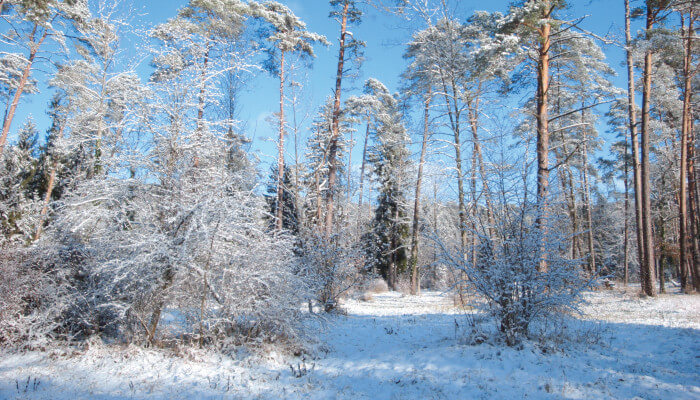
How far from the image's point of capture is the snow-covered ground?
4898 millimetres

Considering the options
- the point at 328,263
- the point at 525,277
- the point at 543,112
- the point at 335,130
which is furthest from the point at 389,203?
the point at 525,277

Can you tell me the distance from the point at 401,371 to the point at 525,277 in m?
2.63

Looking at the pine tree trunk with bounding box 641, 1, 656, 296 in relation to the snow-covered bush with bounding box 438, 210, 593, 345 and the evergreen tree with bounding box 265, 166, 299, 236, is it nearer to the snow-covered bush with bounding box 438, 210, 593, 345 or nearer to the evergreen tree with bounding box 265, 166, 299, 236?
the snow-covered bush with bounding box 438, 210, 593, 345

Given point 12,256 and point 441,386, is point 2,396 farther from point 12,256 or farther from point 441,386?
point 441,386

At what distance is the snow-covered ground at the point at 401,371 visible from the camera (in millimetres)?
4898

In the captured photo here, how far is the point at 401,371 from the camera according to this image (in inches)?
227

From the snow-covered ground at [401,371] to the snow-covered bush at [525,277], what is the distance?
51cm

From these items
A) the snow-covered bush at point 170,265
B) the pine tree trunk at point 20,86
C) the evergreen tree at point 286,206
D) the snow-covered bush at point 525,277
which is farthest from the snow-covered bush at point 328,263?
the pine tree trunk at point 20,86

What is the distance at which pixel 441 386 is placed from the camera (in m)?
5.12

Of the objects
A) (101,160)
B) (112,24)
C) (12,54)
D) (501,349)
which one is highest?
(112,24)

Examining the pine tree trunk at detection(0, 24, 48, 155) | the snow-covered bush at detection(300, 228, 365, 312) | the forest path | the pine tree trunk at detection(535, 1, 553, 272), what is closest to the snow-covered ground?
the forest path

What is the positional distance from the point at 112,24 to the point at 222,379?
41.1 feet

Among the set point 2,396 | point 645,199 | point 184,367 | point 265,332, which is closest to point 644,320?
point 645,199

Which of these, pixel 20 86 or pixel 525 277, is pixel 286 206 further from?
pixel 525 277
